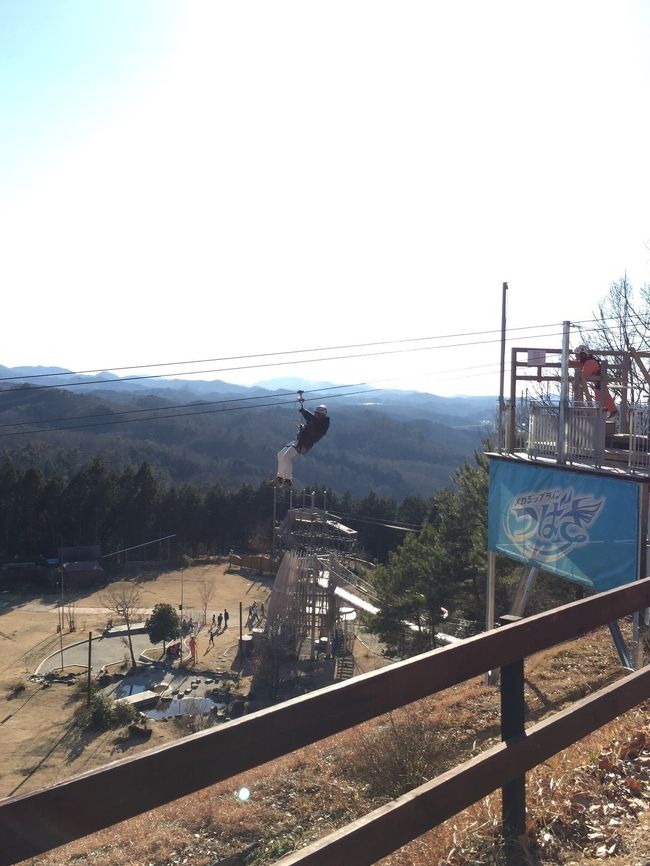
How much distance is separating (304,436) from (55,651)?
56.5ft

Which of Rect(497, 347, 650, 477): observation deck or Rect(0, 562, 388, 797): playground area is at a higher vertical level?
Rect(497, 347, 650, 477): observation deck

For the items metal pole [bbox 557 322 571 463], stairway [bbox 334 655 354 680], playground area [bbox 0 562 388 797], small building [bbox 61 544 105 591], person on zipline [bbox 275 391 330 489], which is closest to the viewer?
metal pole [bbox 557 322 571 463]

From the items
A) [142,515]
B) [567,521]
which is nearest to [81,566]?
[142,515]

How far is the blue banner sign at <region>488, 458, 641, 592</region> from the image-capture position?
7.30 metres

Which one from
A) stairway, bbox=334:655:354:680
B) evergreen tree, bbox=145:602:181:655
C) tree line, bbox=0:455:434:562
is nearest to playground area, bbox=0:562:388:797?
stairway, bbox=334:655:354:680

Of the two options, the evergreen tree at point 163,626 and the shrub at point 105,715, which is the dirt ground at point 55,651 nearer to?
the shrub at point 105,715

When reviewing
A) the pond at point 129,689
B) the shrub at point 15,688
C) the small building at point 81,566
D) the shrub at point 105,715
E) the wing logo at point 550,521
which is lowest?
the small building at point 81,566

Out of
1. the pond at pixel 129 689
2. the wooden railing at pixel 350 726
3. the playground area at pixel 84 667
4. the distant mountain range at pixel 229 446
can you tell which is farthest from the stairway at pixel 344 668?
the distant mountain range at pixel 229 446

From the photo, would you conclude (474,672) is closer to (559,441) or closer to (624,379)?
(559,441)

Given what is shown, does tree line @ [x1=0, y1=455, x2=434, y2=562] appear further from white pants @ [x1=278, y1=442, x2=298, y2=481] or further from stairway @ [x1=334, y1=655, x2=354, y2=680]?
white pants @ [x1=278, y1=442, x2=298, y2=481]

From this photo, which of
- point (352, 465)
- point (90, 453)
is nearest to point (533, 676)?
point (90, 453)

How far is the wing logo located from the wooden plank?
5358 mm

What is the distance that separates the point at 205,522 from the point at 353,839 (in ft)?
154

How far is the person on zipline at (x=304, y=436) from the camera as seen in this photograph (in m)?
13.0
